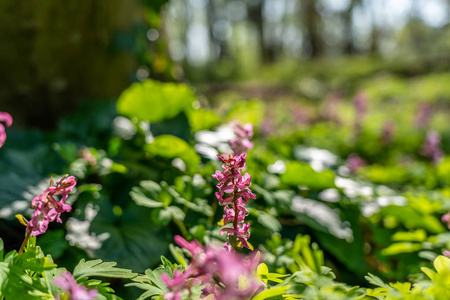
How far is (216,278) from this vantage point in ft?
3.41

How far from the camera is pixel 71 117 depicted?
2359 millimetres

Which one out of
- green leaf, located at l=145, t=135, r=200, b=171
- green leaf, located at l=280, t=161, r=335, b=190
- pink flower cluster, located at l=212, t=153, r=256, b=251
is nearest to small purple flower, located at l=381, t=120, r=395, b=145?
green leaf, located at l=280, t=161, r=335, b=190

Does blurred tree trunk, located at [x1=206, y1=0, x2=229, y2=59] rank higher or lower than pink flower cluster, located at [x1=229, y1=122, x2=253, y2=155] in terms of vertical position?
higher

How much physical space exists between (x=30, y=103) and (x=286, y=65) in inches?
780

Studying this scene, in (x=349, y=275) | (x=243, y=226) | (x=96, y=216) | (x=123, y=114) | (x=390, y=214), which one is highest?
(x=123, y=114)

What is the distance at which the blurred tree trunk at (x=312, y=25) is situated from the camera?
73.1 ft

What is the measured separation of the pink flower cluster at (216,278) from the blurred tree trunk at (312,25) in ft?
76.9

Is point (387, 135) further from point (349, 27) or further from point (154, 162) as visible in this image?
point (349, 27)

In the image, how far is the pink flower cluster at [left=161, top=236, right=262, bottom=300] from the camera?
0.67 m

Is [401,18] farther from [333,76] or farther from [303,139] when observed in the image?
[303,139]

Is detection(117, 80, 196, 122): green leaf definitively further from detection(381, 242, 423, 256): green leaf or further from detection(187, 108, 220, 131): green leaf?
detection(381, 242, 423, 256): green leaf

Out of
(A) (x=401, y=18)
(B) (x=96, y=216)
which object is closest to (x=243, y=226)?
(B) (x=96, y=216)

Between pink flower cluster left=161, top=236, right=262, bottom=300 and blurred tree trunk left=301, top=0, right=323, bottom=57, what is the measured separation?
76.9ft

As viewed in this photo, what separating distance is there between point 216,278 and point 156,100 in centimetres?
136
